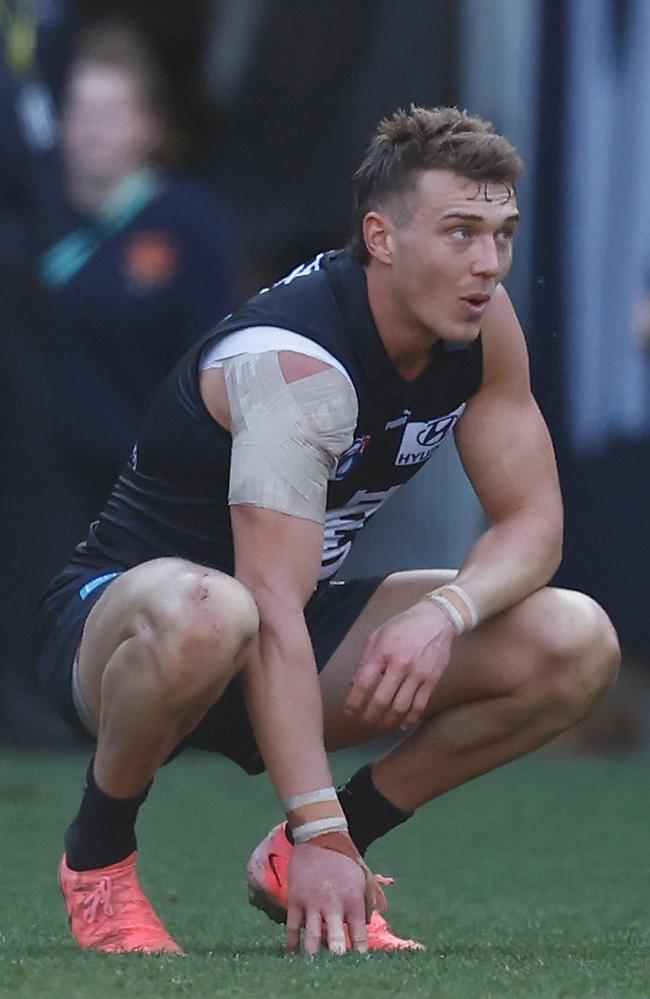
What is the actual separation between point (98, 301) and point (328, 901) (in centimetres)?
358

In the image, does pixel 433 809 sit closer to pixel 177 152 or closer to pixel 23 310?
pixel 23 310

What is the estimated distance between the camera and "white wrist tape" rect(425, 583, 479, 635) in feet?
11.8

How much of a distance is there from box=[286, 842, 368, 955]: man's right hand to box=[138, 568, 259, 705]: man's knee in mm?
296

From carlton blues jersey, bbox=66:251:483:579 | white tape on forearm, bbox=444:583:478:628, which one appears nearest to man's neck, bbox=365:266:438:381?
carlton blues jersey, bbox=66:251:483:579

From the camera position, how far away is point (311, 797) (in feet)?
10.9

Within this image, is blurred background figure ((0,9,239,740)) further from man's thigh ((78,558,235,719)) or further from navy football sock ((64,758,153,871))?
navy football sock ((64,758,153,871))

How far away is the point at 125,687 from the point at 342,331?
25.4 inches

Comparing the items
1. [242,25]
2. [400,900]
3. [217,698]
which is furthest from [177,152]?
[217,698]

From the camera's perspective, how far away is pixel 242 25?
25.1 ft

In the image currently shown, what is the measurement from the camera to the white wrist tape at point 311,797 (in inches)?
131

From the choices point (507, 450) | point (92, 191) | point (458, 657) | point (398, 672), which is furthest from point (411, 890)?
point (92, 191)

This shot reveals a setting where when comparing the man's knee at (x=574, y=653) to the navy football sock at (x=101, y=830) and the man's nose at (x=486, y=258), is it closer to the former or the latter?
the man's nose at (x=486, y=258)

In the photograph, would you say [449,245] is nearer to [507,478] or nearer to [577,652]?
[507,478]

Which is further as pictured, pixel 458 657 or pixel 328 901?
pixel 458 657
